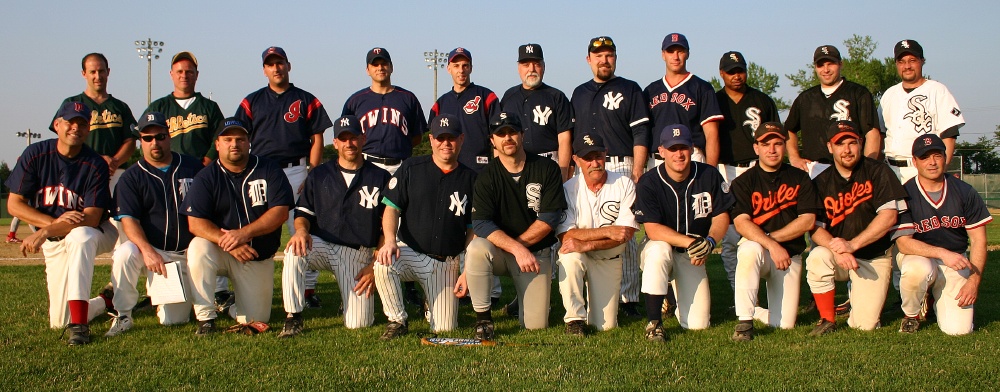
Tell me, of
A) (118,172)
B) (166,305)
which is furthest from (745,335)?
(118,172)

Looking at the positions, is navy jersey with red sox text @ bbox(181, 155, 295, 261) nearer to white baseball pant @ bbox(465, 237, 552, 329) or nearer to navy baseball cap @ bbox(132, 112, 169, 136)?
navy baseball cap @ bbox(132, 112, 169, 136)

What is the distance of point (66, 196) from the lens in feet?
20.5

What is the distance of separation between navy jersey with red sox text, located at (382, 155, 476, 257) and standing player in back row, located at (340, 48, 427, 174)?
4.58 ft

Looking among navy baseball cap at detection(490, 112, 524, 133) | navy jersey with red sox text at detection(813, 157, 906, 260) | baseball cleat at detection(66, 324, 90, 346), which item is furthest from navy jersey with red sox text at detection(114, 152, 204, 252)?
navy jersey with red sox text at detection(813, 157, 906, 260)

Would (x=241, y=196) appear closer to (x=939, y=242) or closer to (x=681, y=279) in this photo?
(x=681, y=279)

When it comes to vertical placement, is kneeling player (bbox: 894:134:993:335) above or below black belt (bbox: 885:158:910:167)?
below

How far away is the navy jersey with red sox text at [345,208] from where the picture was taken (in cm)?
608

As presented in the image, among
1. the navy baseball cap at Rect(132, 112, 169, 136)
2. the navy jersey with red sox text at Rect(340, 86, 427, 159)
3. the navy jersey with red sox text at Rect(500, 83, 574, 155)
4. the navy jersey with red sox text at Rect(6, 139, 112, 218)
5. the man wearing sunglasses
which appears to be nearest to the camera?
the man wearing sunglasses

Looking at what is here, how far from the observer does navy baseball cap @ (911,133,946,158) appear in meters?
5.69

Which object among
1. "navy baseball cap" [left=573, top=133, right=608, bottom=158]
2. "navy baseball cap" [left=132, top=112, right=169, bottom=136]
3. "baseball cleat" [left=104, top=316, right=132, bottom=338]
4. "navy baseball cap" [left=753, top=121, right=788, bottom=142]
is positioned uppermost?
"navy baseball cap" [left=132, top=112, right=169, bottom=136]

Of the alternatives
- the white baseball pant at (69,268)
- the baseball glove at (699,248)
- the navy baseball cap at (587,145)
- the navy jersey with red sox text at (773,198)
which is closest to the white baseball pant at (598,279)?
the baseball glove at (699,248)

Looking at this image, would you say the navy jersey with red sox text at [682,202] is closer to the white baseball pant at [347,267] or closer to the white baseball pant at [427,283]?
the white baseball pant at [427,283]

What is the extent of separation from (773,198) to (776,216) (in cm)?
13

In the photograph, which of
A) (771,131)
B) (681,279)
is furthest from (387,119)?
(771,131)
